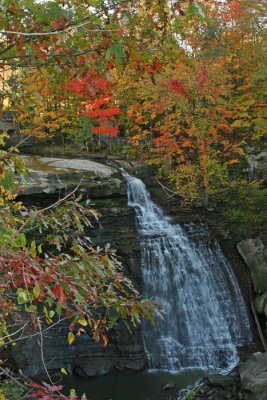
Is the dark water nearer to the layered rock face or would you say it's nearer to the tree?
the layered rock face

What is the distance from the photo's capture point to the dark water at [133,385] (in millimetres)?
10664

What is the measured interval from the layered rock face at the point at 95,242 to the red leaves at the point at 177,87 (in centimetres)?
416

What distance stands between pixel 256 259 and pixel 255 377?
541 cm

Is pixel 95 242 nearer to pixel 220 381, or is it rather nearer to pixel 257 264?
pixel 257 264

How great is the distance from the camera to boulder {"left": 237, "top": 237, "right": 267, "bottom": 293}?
46.4 feet

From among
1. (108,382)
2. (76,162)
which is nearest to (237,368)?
(108,382)

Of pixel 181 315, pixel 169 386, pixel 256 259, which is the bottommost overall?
pixel 169 386

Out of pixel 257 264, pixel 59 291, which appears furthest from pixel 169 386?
pixel 59 291

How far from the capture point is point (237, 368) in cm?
1162

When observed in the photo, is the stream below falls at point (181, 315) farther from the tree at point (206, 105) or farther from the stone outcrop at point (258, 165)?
the stone outcrop at point (258, 165)

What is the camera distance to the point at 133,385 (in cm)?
1123

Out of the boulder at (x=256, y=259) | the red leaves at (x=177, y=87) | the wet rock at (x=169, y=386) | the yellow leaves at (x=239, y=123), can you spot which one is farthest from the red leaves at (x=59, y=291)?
the yellow leaves at (x=239, y=123)

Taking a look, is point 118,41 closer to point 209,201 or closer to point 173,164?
point 209,201

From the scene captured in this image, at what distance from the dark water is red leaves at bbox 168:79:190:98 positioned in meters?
10.2
